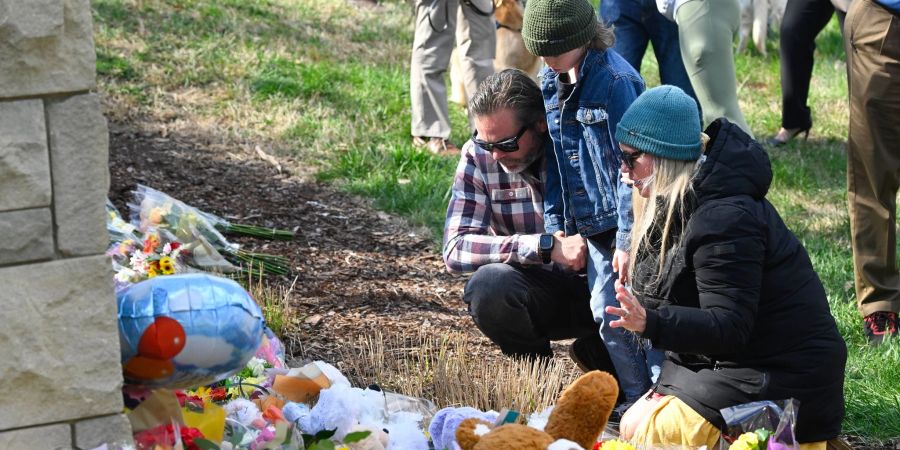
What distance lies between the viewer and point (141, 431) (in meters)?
2.43

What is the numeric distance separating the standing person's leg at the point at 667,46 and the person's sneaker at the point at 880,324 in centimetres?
174

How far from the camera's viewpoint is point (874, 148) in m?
4.30

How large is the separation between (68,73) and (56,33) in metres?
0.08

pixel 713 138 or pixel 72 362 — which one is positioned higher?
pixel 713 138

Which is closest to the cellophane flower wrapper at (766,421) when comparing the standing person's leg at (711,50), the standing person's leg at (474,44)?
the standing person's leg at (711,50)

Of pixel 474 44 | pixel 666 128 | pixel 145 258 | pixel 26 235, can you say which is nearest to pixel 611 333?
pixel 666 128

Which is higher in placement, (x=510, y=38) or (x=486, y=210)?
(x=510, y=38)

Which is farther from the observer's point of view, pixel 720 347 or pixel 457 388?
pixel 457 388

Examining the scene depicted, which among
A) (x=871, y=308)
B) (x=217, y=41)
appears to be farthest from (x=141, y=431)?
(x=217, y=41)

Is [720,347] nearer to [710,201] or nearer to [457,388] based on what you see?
[710,201]

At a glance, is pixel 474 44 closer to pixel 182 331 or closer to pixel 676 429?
pixel 676 429

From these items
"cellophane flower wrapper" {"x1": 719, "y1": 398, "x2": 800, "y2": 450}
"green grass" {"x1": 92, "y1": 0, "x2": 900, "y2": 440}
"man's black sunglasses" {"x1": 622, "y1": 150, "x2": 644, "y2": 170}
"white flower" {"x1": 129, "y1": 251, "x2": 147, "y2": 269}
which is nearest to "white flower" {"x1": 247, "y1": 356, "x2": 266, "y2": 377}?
"white flower" {"x1": 129, "y1": 251, "x2": 147, "y2": 269}

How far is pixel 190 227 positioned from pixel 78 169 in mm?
2651

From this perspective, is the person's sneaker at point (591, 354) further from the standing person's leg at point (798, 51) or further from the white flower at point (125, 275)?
the standing person's leg at point (798, 51)
